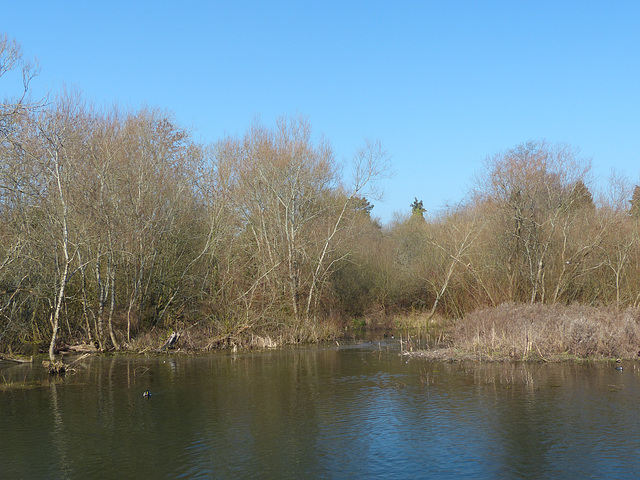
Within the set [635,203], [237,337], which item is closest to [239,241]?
[237,337]

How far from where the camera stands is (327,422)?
1309 cm

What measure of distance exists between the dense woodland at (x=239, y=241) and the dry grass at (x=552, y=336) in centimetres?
746

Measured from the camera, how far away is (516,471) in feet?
31.8

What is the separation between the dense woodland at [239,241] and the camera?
901 inches

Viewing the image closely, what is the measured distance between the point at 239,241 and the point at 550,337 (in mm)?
15379

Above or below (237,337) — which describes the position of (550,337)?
below

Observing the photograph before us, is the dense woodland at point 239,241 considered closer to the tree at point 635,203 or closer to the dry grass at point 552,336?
the tree at point 635,203

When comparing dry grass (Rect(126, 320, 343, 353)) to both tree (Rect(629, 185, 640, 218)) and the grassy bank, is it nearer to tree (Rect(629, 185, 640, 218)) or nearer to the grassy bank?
the grassy bank

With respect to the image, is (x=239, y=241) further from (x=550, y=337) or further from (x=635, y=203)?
(x=635, y=203)

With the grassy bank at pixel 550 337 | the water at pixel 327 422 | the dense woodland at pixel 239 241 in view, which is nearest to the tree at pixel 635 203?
the dense woodland at pixel 239 241

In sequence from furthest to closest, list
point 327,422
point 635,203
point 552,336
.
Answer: point 635,203 → point 552,336 → point 327,422

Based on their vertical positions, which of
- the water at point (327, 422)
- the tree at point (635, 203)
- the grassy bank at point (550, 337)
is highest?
the tree at point (635, 203)

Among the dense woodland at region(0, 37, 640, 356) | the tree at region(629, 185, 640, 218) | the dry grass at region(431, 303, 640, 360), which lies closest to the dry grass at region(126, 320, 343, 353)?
the dense woodland at region(0, 37, 640, 356)

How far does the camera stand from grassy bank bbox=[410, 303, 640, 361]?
2041cm
